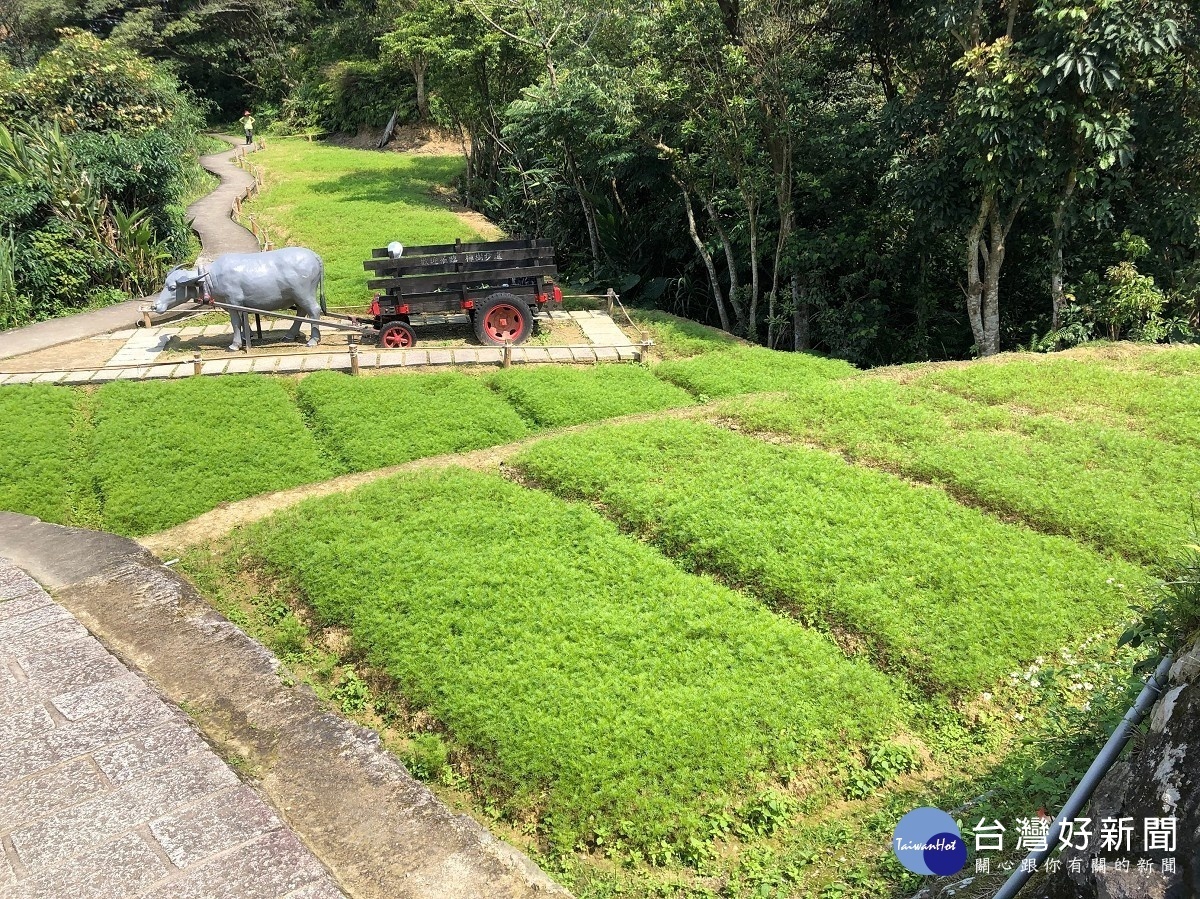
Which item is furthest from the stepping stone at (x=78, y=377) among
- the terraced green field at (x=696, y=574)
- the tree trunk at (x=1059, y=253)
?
the tree trunk at (x=1059, y=253)

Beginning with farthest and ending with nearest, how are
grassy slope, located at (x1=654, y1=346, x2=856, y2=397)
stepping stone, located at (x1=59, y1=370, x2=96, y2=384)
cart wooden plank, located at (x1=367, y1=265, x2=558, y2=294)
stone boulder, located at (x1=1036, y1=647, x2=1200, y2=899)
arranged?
cart wooden plank, located at (x1=367, y1=265, x2=558, y2=294) → grassy slope, located at (x1=654, y1=346, x2=856, y2=397) → stepping stone, located at (x1=59, y1=370, x2=96, y2=384) → stone boulder, located at (x1=1036, y1=647, x2=1200, y2=899)

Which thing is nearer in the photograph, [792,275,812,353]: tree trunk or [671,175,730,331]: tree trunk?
[792,275,812,353]: tree trunk

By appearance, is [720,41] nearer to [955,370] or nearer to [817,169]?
[817,169]

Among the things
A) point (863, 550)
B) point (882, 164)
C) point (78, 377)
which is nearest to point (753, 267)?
point (882, 164)

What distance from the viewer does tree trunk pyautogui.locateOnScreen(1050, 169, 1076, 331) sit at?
11664 mm

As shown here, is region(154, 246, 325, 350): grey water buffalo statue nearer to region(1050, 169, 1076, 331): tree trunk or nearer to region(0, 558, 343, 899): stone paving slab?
region(0, 558, 343, 899): stone paving slab

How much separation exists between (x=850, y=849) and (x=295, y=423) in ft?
25.5

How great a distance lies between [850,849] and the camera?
15.8 ft

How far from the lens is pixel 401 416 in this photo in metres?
10.4

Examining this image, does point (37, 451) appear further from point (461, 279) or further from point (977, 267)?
point (977, 267)

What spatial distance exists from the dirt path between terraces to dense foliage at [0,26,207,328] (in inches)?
338

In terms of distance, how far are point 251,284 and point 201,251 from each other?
7.81m

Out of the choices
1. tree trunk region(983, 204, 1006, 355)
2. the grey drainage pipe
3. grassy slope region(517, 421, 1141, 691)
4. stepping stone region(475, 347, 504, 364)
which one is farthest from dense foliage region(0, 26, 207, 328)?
the grey drainage pipe

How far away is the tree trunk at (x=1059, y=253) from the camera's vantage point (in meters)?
11.7
